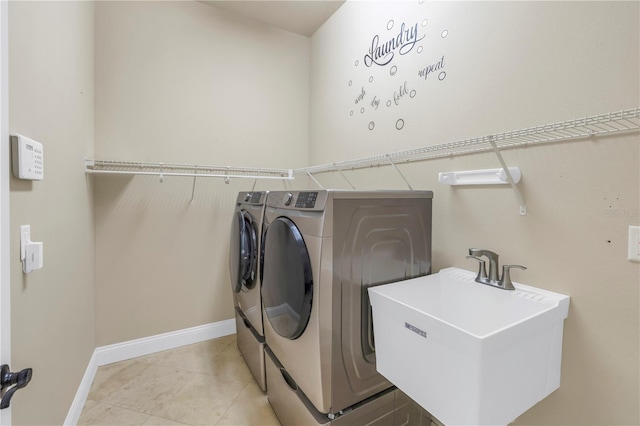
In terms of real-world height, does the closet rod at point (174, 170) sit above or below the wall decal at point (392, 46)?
below

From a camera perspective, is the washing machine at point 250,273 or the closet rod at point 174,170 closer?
the washing machine at point 250,273

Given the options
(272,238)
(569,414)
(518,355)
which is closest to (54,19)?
(272,238)

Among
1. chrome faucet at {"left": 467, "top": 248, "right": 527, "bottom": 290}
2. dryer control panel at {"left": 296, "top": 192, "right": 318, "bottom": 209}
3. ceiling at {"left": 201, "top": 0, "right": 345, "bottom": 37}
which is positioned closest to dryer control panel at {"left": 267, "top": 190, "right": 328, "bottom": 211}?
dryer control panel at {"left": 296, "top": 192, "right": 318, "bottom": 209}

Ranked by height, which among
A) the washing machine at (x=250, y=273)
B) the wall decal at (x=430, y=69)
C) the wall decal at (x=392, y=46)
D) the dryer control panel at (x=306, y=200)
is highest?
the wall decal at (x=392, y=46)

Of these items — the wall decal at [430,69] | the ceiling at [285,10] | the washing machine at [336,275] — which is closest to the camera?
the washing machine at [336,275]

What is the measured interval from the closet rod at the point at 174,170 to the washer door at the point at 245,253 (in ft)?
1.86

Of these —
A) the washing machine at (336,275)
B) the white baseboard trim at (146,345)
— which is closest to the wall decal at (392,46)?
the washing machine at (336,275)

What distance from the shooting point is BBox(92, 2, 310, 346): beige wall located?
213cm

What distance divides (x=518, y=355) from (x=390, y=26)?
2008mm

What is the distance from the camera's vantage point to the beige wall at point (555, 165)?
96 centimetres

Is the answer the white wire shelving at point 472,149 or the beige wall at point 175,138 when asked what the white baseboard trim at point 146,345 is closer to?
the beige wall at point 175,138

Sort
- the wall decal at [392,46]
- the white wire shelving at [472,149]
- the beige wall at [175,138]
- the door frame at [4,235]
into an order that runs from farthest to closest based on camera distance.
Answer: the beige wall at [175,138] < the wall decal at [392,46] < the white wire shelving at [472,149] < the door frame at [4,235]

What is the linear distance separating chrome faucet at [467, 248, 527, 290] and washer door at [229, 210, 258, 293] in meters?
1.23

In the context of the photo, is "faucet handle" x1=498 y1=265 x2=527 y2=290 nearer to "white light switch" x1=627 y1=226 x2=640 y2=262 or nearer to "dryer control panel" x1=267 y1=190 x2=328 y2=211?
"white light switch" x1=627 y1=226 x2=640 y2=262
